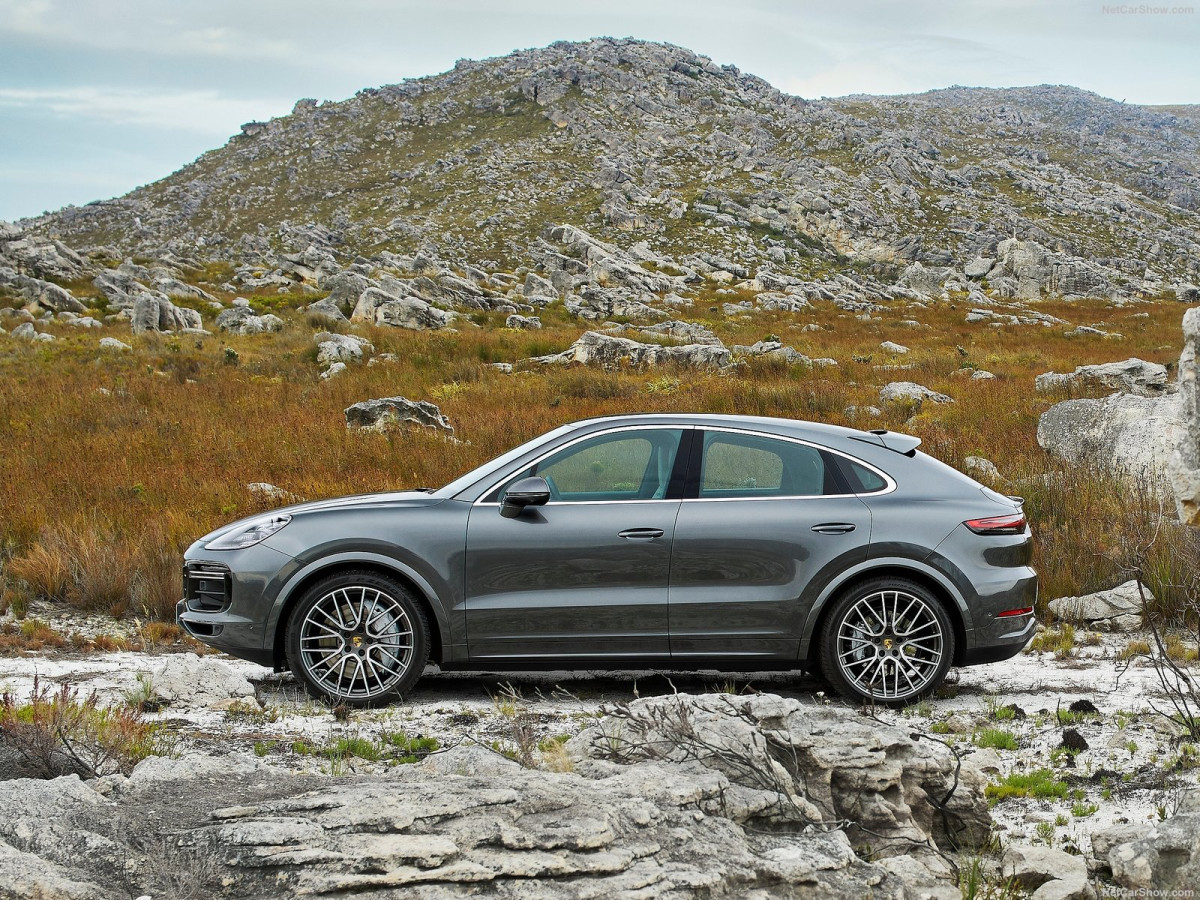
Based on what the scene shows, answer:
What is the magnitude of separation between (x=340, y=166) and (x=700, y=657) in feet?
335

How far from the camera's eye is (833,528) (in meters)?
6.08

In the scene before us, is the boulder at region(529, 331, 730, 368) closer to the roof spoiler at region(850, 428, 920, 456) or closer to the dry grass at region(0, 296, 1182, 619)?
the dry grass at region(0, 296, 1182, 619)

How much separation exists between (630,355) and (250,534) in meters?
18.1

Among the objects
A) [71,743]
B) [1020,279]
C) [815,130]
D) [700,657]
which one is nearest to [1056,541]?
[700,657]

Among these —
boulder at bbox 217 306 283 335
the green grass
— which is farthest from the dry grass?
the green grass

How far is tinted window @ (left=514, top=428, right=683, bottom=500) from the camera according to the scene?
6.25m

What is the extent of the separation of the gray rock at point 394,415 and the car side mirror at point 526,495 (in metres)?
9.44

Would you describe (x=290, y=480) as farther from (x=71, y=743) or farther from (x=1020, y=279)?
(x=1020, y=279)

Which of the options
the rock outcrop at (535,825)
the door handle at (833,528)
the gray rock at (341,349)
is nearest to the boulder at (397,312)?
the gray rock at (341,349)

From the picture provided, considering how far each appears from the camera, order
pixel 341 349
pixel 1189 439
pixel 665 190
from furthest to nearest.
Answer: pixel 665 190
pixel 341 349
pixel 1189 439

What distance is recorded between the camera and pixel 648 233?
74062 millimetres

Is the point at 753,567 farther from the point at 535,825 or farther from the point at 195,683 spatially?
the point at 195,683

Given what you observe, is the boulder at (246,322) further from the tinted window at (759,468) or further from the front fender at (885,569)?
the front fender at (885,569)

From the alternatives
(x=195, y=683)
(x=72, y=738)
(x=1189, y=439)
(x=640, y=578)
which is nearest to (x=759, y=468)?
(x=640, y=578)
